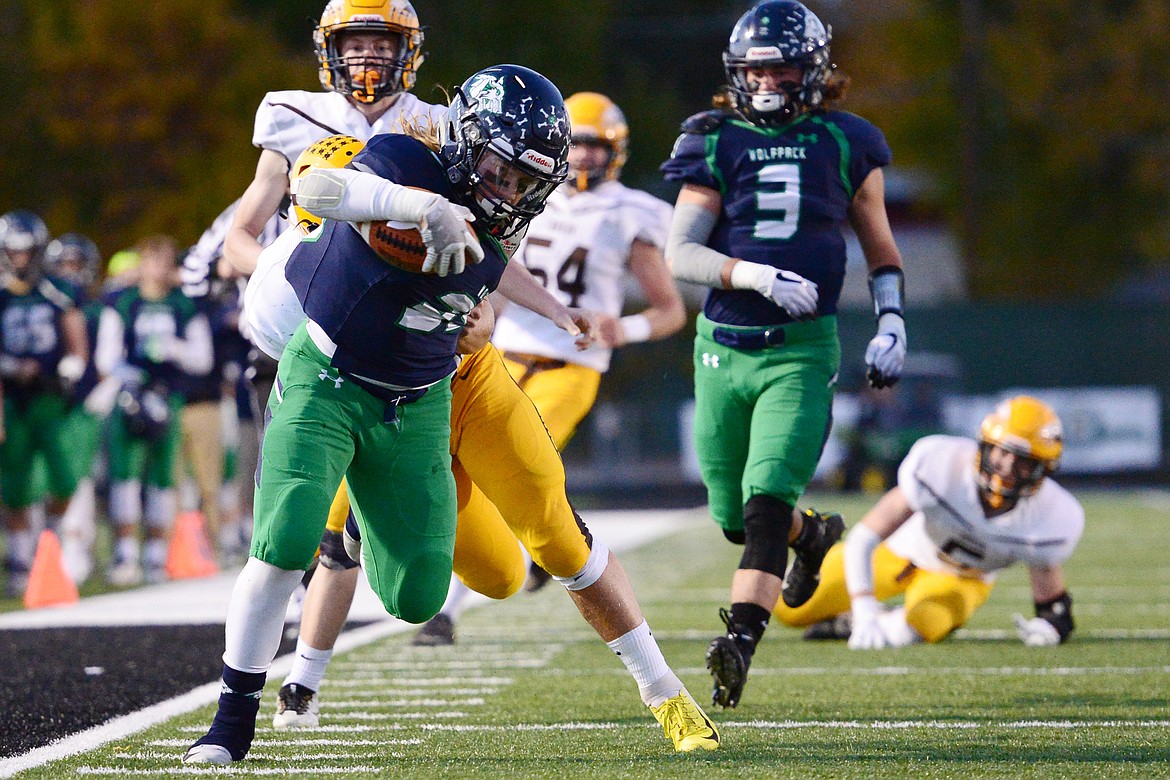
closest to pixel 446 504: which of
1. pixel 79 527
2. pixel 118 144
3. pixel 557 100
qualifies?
pixel 557 100

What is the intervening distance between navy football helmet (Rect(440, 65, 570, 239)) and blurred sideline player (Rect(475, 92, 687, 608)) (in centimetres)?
246

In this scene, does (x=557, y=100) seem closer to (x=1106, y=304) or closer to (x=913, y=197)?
(x=1106, y=304)

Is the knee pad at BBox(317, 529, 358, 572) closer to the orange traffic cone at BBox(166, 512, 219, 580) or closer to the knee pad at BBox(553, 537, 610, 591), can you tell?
the knee pad at BBox(553, 537, 610, 591)

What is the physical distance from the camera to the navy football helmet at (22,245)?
30.1 ft

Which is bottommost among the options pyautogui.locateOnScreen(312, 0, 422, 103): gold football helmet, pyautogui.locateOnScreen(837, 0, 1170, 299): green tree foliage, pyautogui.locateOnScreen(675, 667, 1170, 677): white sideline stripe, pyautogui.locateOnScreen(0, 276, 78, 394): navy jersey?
pyautogui.locateOnScreen(837, 0, 1170, 299): green tree foliage

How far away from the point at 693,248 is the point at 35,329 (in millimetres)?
5234

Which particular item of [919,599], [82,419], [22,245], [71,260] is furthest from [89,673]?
[71,260]

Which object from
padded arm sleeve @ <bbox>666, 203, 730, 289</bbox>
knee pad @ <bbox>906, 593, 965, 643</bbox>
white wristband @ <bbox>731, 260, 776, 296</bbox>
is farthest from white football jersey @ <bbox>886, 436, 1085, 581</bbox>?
white wristband @ <bbox>731, 260, 776, 296</bbox>

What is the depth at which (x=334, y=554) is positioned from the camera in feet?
14.6

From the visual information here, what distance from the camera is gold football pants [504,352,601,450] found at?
6156mm

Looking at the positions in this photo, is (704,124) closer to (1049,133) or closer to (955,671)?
(955,671)

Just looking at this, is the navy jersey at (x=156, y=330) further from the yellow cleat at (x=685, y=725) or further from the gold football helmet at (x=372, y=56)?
the yellow cleat at (x=685, y=725)

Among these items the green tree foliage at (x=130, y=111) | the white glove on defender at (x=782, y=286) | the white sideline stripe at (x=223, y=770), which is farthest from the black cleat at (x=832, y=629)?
the green tree foliage at (x=130, y=111)

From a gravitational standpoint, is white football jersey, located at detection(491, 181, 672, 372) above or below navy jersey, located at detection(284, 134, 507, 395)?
below
